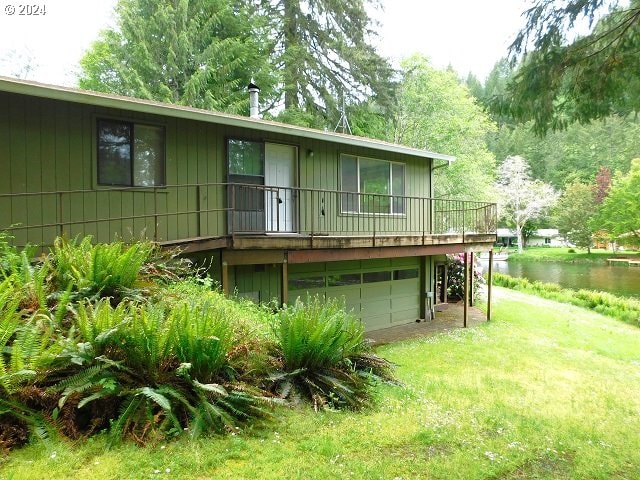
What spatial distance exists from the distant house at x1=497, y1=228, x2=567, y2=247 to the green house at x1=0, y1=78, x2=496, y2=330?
152 ft

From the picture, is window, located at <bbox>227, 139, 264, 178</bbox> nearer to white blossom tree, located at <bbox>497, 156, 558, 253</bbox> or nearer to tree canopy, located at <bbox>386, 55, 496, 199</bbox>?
tree canopy, located at <bbox>386, 55, 496, 199</bbox>

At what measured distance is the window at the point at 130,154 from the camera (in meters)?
7.28

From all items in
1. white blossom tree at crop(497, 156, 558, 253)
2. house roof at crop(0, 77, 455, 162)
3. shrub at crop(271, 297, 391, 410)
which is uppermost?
white blossom tree at crop(497, 156, 558, 253)

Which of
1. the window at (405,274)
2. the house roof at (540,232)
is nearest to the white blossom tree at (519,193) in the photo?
the house roof at (540,232)

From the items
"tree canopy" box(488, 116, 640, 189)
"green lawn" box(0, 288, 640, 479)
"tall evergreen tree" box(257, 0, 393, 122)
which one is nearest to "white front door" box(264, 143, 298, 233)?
"green lawn" box(0, 288, 640, 479)

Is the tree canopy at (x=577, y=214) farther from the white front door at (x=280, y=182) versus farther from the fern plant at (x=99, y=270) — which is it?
the fern plant at (x=99, y=270)

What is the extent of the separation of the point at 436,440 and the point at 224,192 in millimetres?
6250

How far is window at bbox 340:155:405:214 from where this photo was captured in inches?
427

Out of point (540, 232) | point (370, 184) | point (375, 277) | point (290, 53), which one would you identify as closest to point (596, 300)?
point (375, 277)

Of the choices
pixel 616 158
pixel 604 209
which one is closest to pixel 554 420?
pixel 604 209

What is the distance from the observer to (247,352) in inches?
166

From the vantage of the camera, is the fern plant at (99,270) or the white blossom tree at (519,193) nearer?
the fern plant at (99,270)

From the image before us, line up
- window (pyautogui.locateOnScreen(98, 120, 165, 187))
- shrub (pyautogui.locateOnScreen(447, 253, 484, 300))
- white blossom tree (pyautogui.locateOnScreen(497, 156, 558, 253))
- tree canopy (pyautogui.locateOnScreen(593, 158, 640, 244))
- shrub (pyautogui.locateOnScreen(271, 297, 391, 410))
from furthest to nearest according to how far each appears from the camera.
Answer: white blossom tree (pyautogui.locateOnScreen(497, 156, 558, 253)) < tree canopy (pyautogui.locateOnScreen(593, 158, 640, 244)) < shrub (pyautogui.locateOnScreen(447, 253, 484, 300)) < window (pyautogui.locateOnScreen(98, 120, 165, 187)) < shrub (pyautogui.locateOnScreen(271, 297, 391, 410))

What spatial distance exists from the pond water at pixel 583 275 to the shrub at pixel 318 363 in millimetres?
23790
